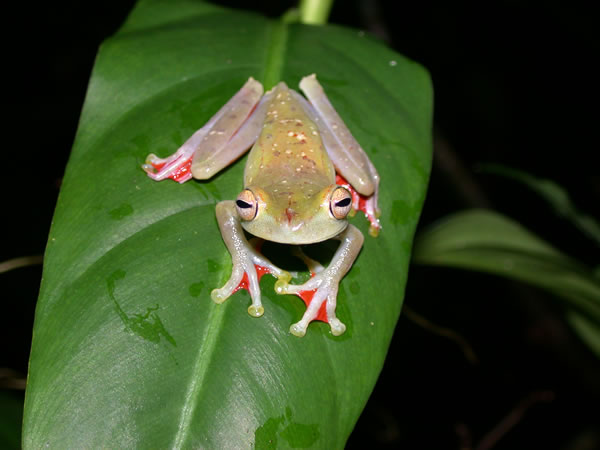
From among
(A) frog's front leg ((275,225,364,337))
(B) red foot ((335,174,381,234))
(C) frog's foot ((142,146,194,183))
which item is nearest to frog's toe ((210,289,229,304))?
(A) frog's front leg ((275,225,364,337))

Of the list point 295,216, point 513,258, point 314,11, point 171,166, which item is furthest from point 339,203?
point 314,11

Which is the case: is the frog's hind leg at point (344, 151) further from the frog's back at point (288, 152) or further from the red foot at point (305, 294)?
the red foot at point (305, 294)

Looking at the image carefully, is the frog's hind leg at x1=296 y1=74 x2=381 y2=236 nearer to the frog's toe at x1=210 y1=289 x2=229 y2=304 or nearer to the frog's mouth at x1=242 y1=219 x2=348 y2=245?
the frog's mouth at x1=242 y1=219 x2=348 y2=245

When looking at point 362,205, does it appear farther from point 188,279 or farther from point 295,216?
point 188,279

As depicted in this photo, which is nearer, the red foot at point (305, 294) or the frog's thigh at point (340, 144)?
the red foot at point (305, 294)

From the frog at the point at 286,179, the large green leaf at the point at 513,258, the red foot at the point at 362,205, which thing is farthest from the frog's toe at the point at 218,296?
the large green leaf at the point at 513,258

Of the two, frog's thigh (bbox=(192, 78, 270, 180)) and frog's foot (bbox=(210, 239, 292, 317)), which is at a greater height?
frog's thigh (bbox=(192, 78, 270, 180))

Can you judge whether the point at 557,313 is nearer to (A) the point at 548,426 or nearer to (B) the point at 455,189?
(A) the point at 548,426
